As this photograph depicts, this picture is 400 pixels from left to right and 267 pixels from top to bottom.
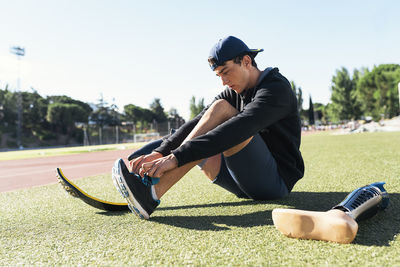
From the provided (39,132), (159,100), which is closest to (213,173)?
(39,132)

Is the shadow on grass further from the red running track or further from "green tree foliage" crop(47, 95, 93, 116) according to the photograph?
"green tree foliage" crop(47, 95, 93, 116)

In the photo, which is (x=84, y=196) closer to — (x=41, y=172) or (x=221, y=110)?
(x=221, y=110)

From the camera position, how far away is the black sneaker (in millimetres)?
1452

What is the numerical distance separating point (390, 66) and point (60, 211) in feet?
216

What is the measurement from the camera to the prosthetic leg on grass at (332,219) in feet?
3.74

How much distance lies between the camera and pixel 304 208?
1801 mm

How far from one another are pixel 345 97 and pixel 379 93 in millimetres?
4976

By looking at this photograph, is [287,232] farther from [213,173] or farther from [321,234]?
[213,173]

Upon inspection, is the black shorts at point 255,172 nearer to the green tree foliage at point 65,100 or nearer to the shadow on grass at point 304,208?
the shadow on grass at point 304,208

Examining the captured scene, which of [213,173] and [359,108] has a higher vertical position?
[359,108]

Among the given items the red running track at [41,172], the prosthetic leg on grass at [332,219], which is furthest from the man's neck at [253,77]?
the red running track at [41,172]

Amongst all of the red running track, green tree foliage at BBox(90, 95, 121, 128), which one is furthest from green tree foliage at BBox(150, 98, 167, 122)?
the red running track

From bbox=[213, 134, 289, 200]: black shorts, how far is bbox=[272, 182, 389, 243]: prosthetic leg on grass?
41 cm

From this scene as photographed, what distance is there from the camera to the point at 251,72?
1.74 m
